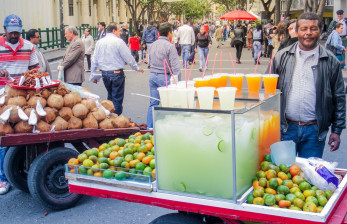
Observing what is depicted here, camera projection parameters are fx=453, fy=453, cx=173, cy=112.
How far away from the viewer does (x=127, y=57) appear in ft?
25.8

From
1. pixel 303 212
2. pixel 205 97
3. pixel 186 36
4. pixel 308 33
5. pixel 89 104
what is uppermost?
pixel 186 36

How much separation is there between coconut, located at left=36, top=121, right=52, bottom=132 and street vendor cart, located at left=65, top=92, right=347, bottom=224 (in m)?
1.99

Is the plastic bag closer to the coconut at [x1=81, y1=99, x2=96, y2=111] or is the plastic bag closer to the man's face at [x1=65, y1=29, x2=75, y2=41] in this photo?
the coconut at [x1=81, y1=99, x2=96, y2=111]

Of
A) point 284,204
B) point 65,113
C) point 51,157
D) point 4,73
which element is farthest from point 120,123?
point 284,204

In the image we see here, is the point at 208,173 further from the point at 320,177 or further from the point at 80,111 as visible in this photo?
the point at 80,111

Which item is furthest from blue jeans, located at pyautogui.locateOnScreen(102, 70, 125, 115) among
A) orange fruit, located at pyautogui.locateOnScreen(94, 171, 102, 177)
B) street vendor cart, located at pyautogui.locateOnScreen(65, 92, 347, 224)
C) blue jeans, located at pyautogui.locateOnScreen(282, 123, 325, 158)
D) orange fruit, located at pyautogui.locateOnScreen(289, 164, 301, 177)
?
orange fruit, located at pyautogui.locateOnScreen(289, 164, 301, 177)

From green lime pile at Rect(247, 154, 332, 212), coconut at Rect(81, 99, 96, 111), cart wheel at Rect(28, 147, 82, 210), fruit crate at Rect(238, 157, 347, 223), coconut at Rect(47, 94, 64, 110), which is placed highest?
coconut at Rect(47, 94, 64, 110)

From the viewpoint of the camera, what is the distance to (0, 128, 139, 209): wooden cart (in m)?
4.71

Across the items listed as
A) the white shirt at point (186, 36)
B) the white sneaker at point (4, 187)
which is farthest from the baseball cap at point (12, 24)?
the white shirt at point (186, 36)

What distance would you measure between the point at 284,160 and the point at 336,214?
52 centimetres

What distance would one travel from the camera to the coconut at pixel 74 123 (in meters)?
4.99

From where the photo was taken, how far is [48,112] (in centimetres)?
488

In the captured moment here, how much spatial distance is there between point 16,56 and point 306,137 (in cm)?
371

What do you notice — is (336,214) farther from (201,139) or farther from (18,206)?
(18,206)
